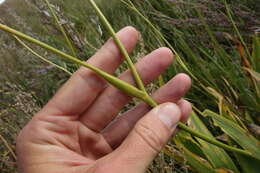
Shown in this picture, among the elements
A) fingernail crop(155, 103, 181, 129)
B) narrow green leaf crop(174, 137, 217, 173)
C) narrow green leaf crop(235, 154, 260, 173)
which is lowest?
narrow green leaf crop(235, 154, 260, 173)

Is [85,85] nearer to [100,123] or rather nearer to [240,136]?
[100,123]

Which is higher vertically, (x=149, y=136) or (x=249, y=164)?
(x=149, y=136)

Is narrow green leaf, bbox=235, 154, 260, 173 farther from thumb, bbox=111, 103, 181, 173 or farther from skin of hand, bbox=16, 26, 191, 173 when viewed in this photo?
thumb, bbox=111, 103, 181, 173

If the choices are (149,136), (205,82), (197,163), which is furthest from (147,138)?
(205,82)

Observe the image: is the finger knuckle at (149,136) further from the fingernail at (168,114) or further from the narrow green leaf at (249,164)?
the narrow green leaf at (249,164)

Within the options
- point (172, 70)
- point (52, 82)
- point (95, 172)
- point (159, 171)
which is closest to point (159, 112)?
point (95, 172)

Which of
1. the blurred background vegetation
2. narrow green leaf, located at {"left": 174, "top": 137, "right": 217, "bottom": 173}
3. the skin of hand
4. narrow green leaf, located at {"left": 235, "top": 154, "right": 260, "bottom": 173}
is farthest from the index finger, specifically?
narrow green leaf, located at {"left": 235, "top": 154, "right": 260, "bottom": 173}

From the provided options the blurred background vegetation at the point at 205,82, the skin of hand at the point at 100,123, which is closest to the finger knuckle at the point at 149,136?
the skin of hand at the point at 100,123

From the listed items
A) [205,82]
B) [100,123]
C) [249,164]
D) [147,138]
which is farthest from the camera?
[205,82]
